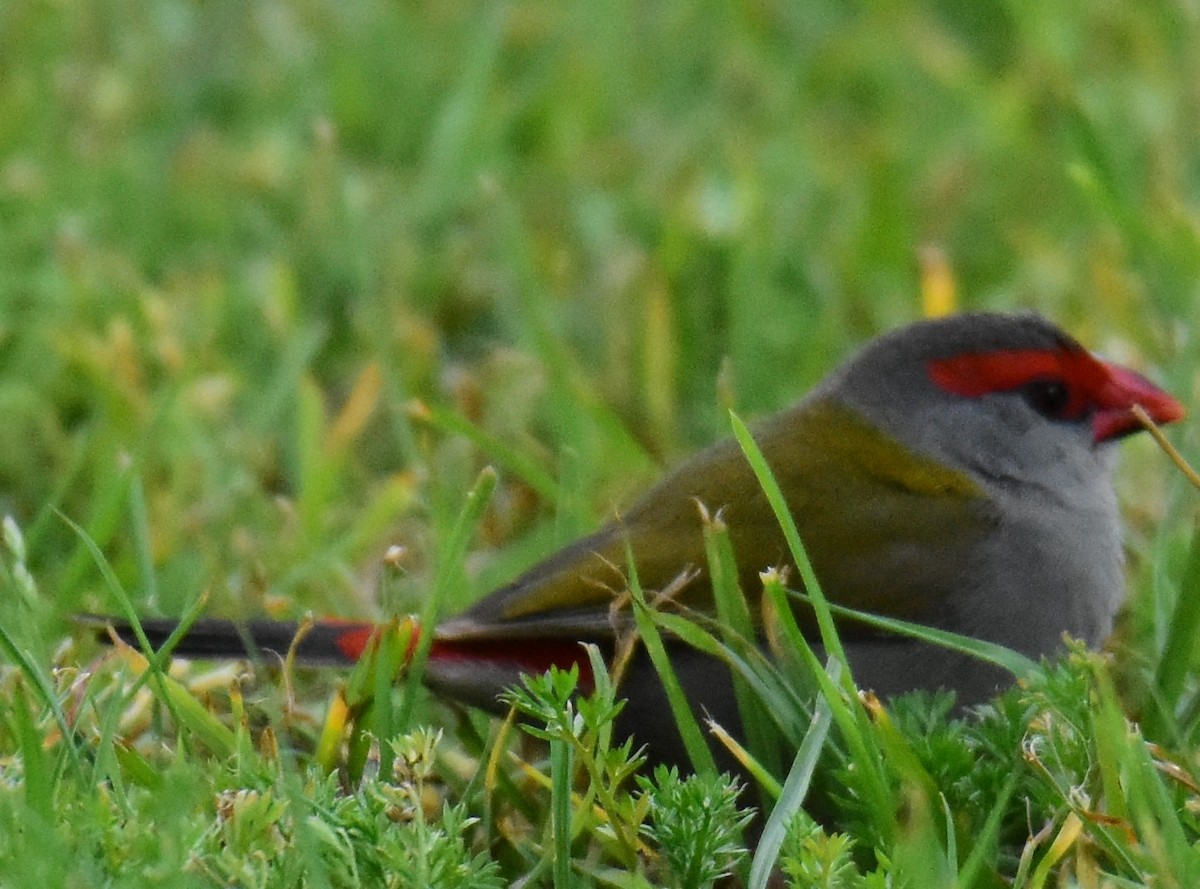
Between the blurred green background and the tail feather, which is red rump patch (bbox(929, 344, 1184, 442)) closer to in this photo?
the blurred green background

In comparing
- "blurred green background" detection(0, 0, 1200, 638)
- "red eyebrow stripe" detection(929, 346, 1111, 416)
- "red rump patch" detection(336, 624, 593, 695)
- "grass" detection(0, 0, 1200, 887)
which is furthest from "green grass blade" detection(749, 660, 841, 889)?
"red eyebrow stripe" detection(929, 346, 1111, 416)

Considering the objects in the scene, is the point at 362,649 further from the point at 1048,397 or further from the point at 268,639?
the point at 1048,397

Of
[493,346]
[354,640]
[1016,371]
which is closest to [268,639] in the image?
[354,640]

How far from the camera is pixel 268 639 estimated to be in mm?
3107

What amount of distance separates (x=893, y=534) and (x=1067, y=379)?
22.7 inches

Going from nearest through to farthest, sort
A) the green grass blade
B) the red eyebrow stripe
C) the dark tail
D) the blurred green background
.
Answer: the green grass blade, the dark tail, the red eyebrow stripe, the blurred green background

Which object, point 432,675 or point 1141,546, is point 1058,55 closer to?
point 1141,546

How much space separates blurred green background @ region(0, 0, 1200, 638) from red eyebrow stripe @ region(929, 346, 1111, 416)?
→ 422 mm

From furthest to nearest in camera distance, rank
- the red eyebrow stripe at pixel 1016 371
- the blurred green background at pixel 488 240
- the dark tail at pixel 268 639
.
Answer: the blurred green background at pixel 488 240, the red eyebrow stripe at pixel 1016 371, the dark tail at pixel 268 639

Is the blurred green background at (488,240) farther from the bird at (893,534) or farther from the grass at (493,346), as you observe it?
the bird at (893,534)

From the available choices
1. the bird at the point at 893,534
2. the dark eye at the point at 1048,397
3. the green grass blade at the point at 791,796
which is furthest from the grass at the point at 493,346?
the dark eye at the point at 1048,397

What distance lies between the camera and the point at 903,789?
2.58 metres

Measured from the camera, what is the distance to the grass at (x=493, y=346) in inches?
100

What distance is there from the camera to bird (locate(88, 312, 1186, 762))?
3.09 m
